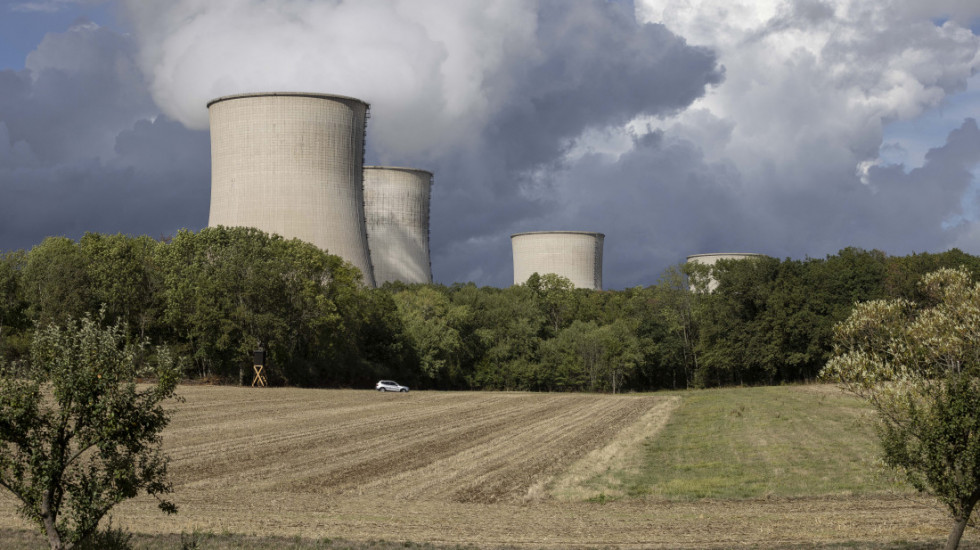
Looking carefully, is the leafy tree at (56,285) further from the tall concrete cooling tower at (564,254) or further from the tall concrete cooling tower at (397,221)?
the tall concrete cooling tower at (564,254)

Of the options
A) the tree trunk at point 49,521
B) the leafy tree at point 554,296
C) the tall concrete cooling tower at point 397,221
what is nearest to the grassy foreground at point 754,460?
the tree trunk at point 49,521

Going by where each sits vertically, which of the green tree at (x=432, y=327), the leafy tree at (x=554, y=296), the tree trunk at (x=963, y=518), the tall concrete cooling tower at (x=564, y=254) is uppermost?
the tall concrete cooling tower at (x=564, y=254)

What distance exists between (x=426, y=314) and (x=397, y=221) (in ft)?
28.5

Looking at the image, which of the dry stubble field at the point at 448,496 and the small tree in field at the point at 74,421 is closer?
the small tree in field at the point at 74,421

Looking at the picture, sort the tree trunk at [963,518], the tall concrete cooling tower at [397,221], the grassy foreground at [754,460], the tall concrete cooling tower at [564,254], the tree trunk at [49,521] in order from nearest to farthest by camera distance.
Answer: the tree trunk at [49,521]
the tree trunk at [963,518]
the grassy foreground at [754,460]
the tall concrete cooling tower at [397,221]
the tall concrete cooling tower at [564,254]

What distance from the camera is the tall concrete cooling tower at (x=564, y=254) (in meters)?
76.1

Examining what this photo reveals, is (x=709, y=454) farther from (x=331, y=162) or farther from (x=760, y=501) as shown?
(x=331, y=162)

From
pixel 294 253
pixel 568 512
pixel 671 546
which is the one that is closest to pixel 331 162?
pixel 294 253

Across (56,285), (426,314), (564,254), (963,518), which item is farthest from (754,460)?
(564,254)

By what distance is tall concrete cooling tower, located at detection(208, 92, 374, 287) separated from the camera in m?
43.8

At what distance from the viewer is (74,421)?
28.0ft

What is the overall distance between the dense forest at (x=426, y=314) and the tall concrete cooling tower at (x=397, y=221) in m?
2.47

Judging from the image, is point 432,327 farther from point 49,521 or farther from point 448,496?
point 49,521

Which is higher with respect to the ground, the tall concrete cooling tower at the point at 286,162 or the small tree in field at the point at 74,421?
the tall concrete cooling tower at the point at 286,162
